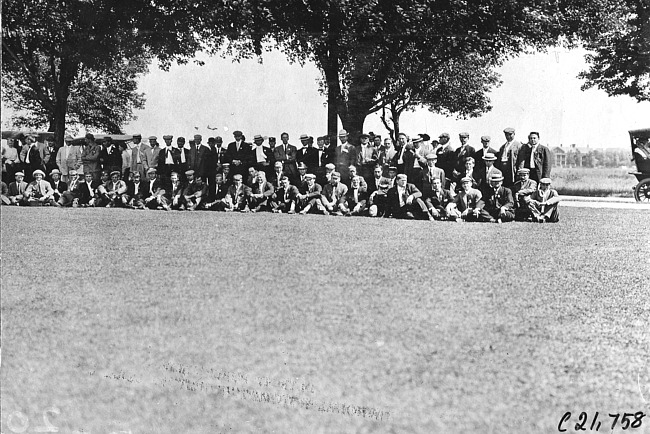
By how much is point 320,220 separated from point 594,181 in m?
3.16

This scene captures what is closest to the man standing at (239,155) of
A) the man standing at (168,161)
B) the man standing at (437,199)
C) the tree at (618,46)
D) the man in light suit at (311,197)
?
the man standing at (168,161)

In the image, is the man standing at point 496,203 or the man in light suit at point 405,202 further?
the man in light suit at point 405,202

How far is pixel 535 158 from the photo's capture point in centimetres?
588

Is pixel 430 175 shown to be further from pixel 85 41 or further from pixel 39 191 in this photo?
pixel 39 191

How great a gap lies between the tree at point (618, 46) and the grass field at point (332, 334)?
124cm

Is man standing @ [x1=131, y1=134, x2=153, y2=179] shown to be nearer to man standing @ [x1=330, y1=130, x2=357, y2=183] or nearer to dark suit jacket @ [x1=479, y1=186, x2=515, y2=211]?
man standing @ [x1=330, y1=130, x2=357, y2=183]

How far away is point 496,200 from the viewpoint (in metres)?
7.16

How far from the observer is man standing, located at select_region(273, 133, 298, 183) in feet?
24.0

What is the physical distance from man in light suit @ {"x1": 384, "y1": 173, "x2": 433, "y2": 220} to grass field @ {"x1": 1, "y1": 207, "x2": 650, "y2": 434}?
4.92ft

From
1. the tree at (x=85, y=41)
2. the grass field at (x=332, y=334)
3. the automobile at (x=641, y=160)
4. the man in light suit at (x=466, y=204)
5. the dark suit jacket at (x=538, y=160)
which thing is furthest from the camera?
the man in light suit at (x=466, y=204)

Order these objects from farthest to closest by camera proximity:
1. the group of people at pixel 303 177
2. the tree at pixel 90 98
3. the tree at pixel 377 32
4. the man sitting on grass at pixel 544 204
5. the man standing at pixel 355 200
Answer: the man standing at pixel 355 200 → the group of people at pixel 303 177 → the man sitting on grass at pixel 544 204 → the tree at pixel 90 98 → the tree at pixel 377 32

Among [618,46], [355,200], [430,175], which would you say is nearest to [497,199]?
Result: [430,175]

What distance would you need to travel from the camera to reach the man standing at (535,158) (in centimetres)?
543

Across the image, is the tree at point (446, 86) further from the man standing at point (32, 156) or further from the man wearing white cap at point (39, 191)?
the man wearing white cap at point (39, 191)
